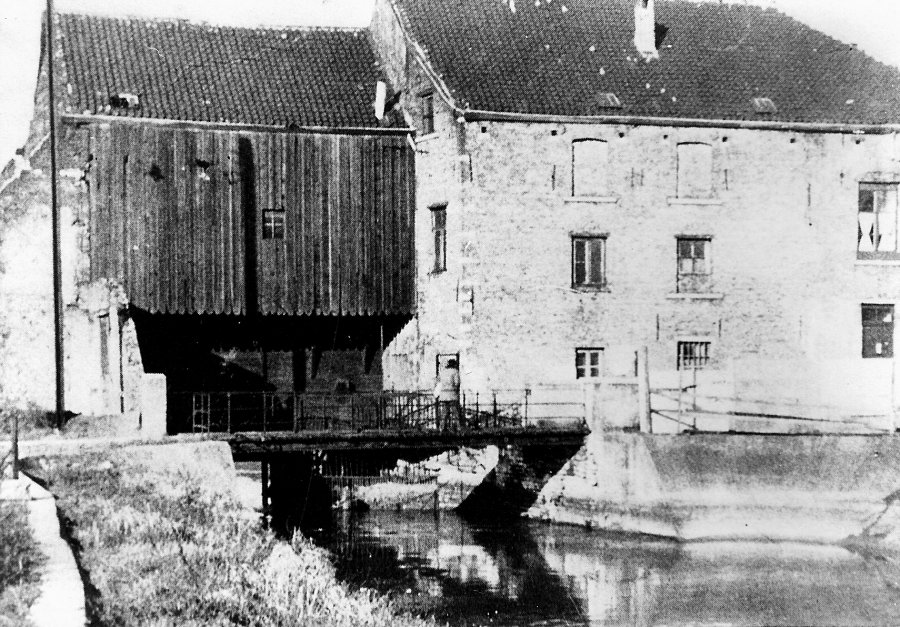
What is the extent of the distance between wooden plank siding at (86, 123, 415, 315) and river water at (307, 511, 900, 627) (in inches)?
263

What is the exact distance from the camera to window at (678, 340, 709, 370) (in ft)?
94.7

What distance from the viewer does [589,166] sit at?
1123 inches

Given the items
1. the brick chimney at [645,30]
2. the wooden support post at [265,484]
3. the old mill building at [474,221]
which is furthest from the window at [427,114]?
the wooden support post at [265,484]

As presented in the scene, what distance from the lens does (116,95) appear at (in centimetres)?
2864

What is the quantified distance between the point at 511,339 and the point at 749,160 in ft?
23.3

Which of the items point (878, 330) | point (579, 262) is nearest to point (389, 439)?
point (579, 262)

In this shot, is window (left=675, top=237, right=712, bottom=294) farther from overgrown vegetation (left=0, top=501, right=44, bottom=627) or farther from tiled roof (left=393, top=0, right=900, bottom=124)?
overgrown vegetation (left=0, top=501, right=44, bottom=627)

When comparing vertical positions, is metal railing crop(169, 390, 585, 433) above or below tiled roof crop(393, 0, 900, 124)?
below

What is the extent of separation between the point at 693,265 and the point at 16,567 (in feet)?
67.9

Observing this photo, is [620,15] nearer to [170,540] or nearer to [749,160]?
[749,160]

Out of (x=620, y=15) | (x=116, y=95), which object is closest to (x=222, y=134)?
(x=116, y=95)

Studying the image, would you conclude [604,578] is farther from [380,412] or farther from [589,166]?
[589,166]

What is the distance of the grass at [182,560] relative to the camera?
11.3m

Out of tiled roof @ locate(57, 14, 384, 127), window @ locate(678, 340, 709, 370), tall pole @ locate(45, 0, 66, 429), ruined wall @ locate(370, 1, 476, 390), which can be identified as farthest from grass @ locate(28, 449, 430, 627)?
window @ locate(678, 340, 709, 370)
